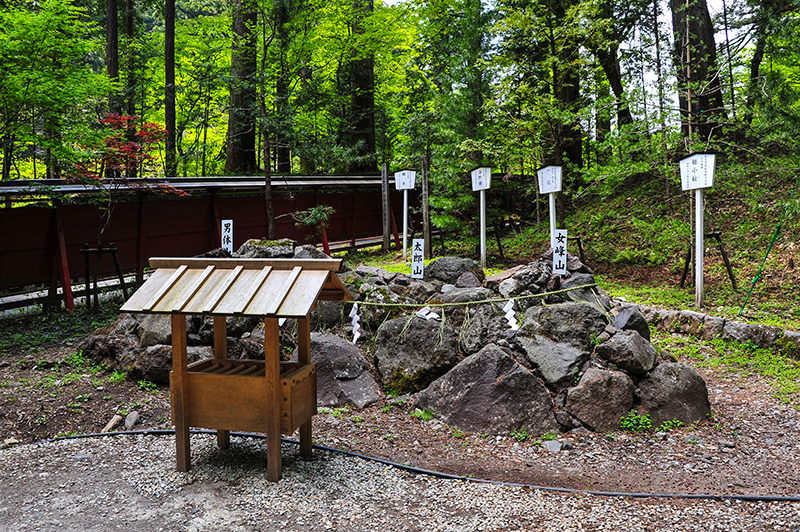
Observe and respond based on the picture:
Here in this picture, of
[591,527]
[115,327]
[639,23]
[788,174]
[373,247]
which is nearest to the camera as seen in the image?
[591,527]

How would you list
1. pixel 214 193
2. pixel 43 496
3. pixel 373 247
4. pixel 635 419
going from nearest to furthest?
pixel 43 496 → pixel 635 419 → pixel 214 193 → pixel 373 247

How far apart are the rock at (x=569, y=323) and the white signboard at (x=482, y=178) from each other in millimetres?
5230

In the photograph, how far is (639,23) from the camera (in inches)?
555

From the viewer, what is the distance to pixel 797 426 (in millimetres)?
4719

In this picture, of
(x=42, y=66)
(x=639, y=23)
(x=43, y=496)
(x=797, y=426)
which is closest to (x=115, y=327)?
(x=43, y=496)

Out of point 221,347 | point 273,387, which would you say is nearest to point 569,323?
point 273,387

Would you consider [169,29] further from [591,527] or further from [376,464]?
[591,527]

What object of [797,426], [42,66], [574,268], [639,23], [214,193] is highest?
[639,23]

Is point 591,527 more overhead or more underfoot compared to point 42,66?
more underfoot

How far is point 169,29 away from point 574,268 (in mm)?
12584

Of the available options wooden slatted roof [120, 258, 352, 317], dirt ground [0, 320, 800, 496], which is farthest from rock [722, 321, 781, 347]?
wooden slatted roof [120, 258, 352, 317]

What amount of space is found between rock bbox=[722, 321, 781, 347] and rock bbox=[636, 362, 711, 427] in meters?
2.08

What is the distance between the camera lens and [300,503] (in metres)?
3.31

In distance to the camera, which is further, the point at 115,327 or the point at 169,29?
the point at 169,29
